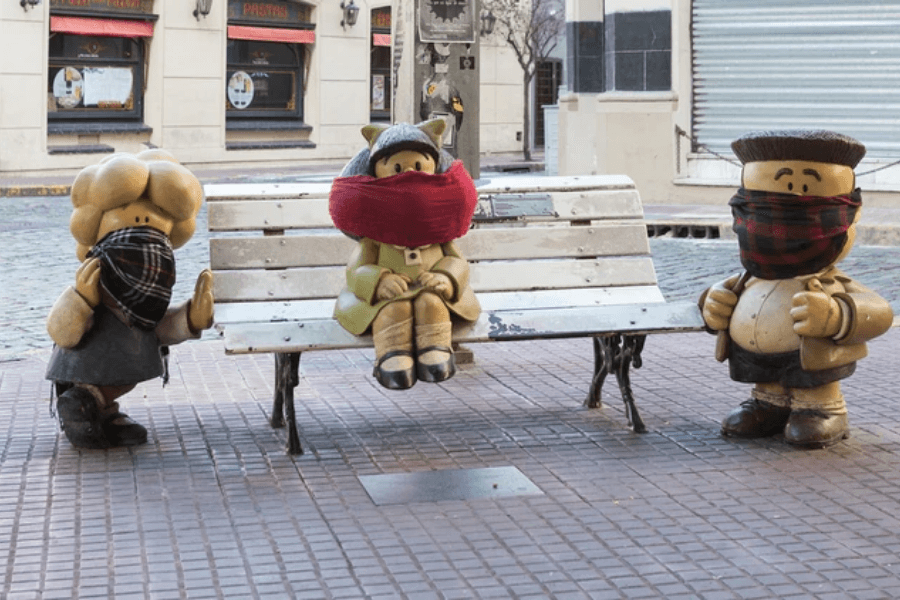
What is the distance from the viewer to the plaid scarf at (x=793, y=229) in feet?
17.9

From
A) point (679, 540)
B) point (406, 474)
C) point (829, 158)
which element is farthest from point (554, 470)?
point (829, 158)

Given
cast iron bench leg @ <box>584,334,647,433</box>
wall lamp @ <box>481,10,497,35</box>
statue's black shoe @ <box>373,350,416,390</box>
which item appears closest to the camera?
statue's black shoe @ <box>373,350,416,390</box>

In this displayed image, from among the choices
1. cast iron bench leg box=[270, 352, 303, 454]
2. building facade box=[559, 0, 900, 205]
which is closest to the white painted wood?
cast iron bench leg box=[270, 352, 303, 454]

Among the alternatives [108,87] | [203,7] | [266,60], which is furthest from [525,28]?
[108,87]

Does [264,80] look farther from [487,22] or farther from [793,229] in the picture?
[793,229]

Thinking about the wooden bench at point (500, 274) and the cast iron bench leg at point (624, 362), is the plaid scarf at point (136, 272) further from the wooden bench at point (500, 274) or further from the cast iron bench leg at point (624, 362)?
the cast iron bench leg at point (624, 362)

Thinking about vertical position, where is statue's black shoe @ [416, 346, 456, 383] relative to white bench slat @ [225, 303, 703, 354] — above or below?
below

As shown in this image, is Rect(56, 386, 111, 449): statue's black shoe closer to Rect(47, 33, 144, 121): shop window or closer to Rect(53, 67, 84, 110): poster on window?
Rect(47, 33, 144, 121): shop window

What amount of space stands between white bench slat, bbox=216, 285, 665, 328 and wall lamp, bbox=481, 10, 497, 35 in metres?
26.1

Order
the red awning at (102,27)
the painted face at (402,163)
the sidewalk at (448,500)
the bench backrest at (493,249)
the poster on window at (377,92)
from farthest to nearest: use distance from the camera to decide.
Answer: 1. the poster on window at (377,92)
2. the red awning at (102,27)
3. the bench backrest at (493,249)
4. the painted face at (402,163)
5. the sidewalk at (448,500)

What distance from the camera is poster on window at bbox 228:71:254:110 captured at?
27906mm

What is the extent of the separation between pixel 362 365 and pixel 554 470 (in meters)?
2.38

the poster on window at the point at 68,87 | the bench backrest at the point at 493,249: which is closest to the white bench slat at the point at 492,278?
the bench backrest at the point at 493,249

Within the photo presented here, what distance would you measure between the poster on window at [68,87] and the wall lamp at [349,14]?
6.13 meters
